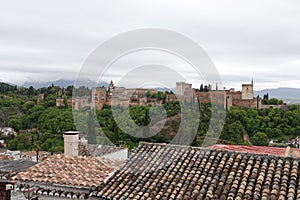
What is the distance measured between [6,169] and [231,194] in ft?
20.6

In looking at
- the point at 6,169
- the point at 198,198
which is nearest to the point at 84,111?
the point at 6,169

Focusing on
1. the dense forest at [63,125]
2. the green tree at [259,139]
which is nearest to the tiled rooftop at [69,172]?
the dense forest at [63,125]

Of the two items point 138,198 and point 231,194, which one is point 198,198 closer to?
point 231,194

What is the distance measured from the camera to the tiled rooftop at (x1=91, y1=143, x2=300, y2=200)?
5.73 meters

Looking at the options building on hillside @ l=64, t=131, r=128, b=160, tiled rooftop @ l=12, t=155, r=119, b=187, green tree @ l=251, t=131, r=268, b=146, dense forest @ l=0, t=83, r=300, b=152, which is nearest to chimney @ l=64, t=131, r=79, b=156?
building on hillside @ l=64, t=131, r=128, b=160

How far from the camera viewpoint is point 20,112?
202 feet

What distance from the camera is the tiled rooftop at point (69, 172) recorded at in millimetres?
6980

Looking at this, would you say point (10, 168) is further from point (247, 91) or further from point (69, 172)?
point (247, 91)

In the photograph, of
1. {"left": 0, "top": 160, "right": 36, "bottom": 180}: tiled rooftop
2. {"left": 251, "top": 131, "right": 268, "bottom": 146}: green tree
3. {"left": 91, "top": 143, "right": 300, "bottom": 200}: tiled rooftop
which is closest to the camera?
{"left": 91, "top": 143, "right": 300, "bottom": 200}: tiled rooftop

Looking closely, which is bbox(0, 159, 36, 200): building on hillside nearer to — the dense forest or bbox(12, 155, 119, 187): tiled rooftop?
bbox(12, 155, 119, 187): tiled rooftop

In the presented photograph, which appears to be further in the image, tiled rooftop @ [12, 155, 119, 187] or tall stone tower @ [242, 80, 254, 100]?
tall stone tower @ [242, 80, 254, 100]

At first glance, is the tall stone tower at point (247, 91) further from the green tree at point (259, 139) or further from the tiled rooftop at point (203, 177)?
the tiled rooftop at point (203, 177)

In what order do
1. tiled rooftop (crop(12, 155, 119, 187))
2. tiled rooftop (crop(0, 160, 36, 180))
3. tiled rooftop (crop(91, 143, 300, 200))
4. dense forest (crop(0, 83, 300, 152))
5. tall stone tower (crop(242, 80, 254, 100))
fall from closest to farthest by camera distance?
tiled rooftop (crop(91, 143, 300, 200))
tiled rooftop (crop(12, 155, 119, 187))
tiled rooftop (crop(0, 160, 36, 180))
dense forest (crop(0, 83, 300, 152))
tall stone tower (crop(242, 80, 254, 100))

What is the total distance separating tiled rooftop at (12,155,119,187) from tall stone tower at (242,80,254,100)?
61.8 meters
